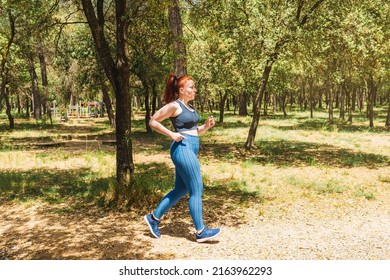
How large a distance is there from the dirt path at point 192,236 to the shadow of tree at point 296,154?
5488mm

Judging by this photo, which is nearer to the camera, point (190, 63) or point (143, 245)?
point (143, 245)

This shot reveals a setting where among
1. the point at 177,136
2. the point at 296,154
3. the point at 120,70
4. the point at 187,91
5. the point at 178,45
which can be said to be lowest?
the point at 296,154

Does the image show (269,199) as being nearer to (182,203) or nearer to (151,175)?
(182,203)

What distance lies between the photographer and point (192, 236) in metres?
5.73

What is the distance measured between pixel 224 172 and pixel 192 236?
5.76 meters

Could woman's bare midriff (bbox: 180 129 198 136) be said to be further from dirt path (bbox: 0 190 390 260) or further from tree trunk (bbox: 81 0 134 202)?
tree trunk (bbox: 81 0 134 202)

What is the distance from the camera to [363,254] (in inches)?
199

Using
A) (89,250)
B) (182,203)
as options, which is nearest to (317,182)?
(182,203)

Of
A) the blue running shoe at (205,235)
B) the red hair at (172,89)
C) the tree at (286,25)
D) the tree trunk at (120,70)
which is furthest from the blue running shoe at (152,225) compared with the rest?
the tree at (286,25)

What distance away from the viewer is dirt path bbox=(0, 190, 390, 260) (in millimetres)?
5039

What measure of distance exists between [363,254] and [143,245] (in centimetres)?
321

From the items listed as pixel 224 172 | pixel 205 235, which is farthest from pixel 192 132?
pixel 224 172

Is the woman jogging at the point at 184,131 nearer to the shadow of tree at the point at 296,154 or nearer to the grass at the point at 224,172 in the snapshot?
the grass at the point at 224,172

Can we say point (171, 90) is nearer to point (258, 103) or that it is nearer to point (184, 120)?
point (184, 120)
